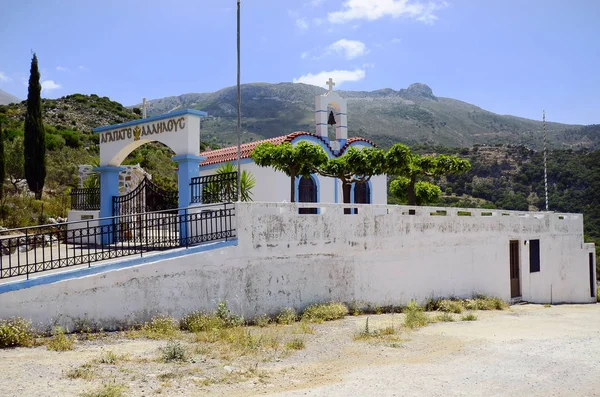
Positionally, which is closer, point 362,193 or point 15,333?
point 15,333

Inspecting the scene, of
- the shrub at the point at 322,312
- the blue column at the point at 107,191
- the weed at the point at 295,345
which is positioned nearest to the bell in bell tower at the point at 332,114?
the blue column at the point at 107,191

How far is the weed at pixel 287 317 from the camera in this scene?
12.2 meters

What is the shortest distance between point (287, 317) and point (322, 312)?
0.94 metres

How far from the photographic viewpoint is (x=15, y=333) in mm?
9047

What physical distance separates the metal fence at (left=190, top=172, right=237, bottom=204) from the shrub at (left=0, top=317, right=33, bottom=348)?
5.38 meters

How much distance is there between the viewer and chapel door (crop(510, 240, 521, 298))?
20.0 meters

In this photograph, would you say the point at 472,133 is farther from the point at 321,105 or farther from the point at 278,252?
the point at 278,252

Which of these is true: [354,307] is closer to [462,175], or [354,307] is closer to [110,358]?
[110,358]

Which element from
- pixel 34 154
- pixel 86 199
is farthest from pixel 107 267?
pixel 34 154

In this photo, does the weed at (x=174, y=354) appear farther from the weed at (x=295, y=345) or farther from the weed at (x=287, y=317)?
the weed at (x=287, y=317)

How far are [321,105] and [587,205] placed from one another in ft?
116

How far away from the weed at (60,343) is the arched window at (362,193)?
15.0m

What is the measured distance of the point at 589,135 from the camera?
80.1 meters

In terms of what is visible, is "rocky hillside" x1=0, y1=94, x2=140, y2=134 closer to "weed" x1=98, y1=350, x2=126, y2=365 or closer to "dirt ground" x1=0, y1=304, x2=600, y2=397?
"dirt ground" x1=0, y1=304, x2=600, y2=397
